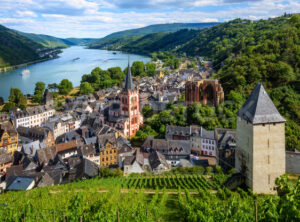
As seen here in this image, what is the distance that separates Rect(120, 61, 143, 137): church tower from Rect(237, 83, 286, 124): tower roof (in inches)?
969

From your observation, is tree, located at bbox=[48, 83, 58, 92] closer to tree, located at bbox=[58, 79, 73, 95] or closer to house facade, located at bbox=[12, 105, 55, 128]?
tree, located at bbox=[58, 79, 73, 95]

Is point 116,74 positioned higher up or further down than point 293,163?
higher up

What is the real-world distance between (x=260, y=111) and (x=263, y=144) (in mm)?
2066

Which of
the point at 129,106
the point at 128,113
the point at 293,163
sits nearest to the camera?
the point at 293,163

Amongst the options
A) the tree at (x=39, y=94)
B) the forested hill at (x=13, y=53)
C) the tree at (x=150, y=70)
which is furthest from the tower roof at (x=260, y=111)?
the forested hill at (x=13, y=53)

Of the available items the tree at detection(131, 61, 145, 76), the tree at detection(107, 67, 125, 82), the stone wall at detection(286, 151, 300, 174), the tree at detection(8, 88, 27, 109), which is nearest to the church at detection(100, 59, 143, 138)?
the stone wall at detection(286, 151, 300, 174)

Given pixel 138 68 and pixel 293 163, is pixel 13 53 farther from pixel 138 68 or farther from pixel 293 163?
pixel 293 163

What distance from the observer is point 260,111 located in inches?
674

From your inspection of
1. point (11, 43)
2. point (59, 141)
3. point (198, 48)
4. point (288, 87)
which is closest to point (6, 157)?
point (59, 141)

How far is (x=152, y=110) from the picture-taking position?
4744 cm

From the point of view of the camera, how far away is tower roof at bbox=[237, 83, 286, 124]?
17000 millimetres

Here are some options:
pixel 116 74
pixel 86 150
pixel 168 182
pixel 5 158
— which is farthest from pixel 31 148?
pixel 116 74

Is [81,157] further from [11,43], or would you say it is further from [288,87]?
[11,43]

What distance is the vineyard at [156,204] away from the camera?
882 cm
